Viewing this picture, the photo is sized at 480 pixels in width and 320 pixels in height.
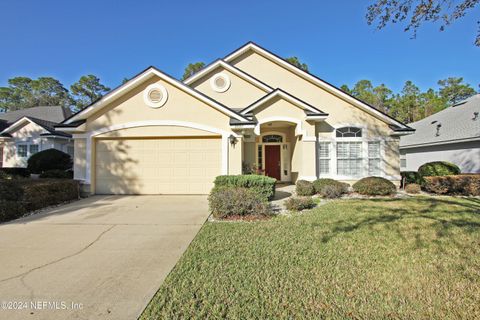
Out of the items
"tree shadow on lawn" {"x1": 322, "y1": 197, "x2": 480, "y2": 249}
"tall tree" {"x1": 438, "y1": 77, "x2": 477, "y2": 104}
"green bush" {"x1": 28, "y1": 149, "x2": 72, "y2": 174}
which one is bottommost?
"tree shadow on lawn" {"x1": 322, "y1": 197, "x2": 480, "y2": 249}

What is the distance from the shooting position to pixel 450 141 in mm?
15055

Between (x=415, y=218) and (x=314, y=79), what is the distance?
9.46m

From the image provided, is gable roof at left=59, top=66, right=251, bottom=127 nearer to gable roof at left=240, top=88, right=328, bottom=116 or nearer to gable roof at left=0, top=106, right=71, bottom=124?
gable roof at left=240, top=88, right=328, bottom=116

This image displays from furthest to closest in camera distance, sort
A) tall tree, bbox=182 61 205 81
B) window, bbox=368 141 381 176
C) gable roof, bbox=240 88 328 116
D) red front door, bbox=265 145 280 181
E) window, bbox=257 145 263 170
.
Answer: tall tree, bbox=182 61 205 81 < red front door, bbox=265 145 280 181 < window, bbox=257 145 263 170 < window, bbox=368 141 381 176 < gable roof, bbox=240 88 328 116

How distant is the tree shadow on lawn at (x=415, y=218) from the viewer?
5.18m

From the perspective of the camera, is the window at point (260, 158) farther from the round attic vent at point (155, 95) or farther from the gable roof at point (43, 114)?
the gable roof at point (43, 114)

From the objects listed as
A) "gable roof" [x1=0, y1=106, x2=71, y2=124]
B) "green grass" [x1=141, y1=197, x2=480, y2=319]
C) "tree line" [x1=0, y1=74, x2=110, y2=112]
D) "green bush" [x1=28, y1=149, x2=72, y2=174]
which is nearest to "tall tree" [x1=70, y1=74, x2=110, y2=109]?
"tree line" [x1=0, y1=74, x2=110, y2=112]

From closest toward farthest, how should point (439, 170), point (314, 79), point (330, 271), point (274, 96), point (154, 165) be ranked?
point (330, 271) → point (154, 165) → point (274, 96) → point (439, 170) → point (314, 79)

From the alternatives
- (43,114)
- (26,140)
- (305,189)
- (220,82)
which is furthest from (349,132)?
(43,114)

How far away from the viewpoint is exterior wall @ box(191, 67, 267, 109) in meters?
13.5

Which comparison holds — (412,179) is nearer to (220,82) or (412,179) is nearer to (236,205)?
(236,205)

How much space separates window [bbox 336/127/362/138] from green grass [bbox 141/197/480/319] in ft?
22.1

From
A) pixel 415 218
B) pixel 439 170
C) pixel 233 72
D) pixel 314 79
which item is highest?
pixel 233 72

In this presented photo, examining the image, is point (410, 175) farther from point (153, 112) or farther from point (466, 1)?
point (153, 112)
